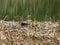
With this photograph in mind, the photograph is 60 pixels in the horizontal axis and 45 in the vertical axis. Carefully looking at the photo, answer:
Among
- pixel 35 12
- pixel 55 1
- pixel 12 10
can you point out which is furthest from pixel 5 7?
pixel 55 1

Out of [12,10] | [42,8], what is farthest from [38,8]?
[12,10]

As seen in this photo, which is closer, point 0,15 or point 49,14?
point 0,15

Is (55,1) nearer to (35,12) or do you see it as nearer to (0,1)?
(35,12)

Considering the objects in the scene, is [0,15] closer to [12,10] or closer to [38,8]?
[12,10]

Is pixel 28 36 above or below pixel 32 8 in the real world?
below

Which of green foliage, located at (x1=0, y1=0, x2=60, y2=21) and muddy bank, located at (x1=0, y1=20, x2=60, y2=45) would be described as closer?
muddy bank, located at (x1=0, y1=20, x2=60, y2=45)

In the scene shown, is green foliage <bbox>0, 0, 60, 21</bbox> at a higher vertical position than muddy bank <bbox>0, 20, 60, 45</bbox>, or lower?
higher

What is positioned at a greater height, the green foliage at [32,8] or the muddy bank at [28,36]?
the green foliage at [32,8]

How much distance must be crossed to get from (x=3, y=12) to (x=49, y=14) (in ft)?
4.02

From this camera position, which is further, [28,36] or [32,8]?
[32,8]

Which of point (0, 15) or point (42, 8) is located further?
point (42, 8)

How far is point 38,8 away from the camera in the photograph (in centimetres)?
817

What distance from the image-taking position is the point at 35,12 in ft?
26.8

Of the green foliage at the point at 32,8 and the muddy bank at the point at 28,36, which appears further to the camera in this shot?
the green foliage at the point at 32,8
